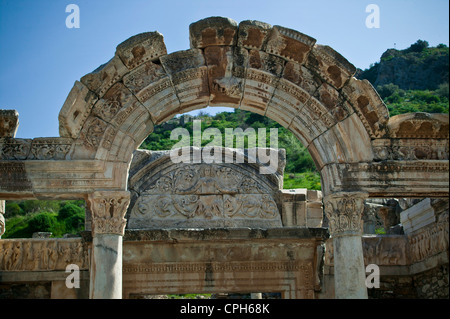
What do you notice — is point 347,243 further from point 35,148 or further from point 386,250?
point 35,148

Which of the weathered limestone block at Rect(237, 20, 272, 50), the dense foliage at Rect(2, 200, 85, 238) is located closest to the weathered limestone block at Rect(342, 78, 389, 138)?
the weathered limestone block at Rect(237, 20, 272, 50)

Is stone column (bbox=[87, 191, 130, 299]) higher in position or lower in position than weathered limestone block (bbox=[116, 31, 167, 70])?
lower

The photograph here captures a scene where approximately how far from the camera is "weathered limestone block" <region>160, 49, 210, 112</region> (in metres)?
8.05

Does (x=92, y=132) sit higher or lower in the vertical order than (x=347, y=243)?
higher

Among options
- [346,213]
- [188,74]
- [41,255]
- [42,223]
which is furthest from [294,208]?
[42,223]

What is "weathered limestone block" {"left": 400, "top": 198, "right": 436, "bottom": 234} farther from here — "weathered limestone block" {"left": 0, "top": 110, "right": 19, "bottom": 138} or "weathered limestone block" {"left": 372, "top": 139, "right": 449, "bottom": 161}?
"weathered limestone block" {"left": 0, "top": 110, "right": 19, "bottom": 138}

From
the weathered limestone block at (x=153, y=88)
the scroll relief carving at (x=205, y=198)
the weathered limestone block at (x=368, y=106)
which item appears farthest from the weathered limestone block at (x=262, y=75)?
the scroll relief carving at (x=205, y=198)

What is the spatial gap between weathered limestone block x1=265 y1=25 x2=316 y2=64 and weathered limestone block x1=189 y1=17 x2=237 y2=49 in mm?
560

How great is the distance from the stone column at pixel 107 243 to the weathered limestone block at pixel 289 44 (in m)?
3.00

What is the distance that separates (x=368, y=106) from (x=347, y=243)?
199 cm

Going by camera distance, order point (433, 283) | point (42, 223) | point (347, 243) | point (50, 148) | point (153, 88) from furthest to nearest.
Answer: point (42, 223), point (433, 283), point (153, 88), point (50, 148), point (347, 243)

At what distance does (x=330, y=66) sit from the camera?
8.01 m
